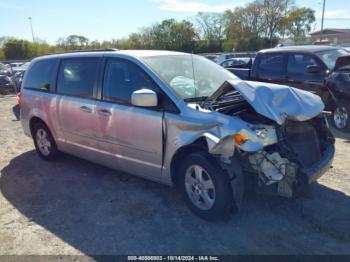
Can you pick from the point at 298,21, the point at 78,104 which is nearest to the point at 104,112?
the point at 78,104

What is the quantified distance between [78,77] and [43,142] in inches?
64.6

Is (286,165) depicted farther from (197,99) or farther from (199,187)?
(197,99)

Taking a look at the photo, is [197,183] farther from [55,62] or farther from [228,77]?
[55,62]

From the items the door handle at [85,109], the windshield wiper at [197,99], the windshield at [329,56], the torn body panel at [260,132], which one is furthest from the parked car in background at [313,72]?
the door handle at [85,109]

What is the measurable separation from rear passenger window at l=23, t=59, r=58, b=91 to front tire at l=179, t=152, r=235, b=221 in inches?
117

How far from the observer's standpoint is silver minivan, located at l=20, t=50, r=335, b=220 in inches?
133

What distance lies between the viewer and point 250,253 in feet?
10.3

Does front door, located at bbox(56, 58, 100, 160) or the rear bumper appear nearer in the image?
the rear bumper

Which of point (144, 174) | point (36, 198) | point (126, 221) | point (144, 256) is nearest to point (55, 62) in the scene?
point (36, 198)

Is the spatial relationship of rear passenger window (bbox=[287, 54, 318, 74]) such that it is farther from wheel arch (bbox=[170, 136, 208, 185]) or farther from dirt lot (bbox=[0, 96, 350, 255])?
wheel arch (bbox=[170, 136, 208, 185])

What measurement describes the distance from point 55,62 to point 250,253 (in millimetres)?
4109

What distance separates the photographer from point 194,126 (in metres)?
3.59

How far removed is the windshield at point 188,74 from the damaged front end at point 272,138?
0.34 meters

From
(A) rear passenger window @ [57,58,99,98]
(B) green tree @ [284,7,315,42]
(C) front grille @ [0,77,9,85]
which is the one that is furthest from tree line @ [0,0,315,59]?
(A) rear passenger window @ [57,58,99,98]
